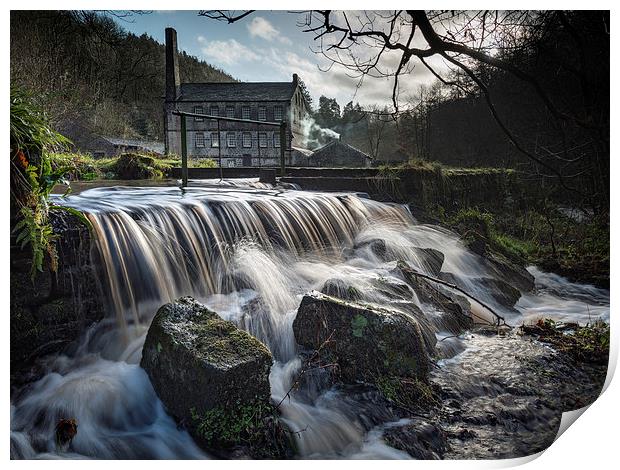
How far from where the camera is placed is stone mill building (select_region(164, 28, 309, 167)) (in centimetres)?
263

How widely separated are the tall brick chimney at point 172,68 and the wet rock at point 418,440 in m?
2.18

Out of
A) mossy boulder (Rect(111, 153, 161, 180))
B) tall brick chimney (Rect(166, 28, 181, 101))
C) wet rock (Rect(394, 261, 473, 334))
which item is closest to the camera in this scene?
→ tall brick chimney (Rect(166, 28, 181, 101))

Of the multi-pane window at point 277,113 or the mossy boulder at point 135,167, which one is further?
the mossy boulder at point 135,167

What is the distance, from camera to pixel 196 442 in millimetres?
1848

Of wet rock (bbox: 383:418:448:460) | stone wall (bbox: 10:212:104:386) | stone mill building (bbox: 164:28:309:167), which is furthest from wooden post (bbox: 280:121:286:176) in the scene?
wet rock (bbox: 383:418:448:460)

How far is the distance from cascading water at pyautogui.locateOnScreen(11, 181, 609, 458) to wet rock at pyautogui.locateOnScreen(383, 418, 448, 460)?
0.14 feet

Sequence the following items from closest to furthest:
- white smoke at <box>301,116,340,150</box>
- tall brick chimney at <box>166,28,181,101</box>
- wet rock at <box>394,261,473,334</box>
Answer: tall brick chimney at <box>166,28,181,101</box> < wet rock at <box>394,261,473,334</box> < white smoke at <box>301,116,340,150</box>

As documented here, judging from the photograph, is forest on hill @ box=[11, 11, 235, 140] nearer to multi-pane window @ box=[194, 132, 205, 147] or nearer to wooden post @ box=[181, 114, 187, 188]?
wooden post @ box=[181, 114, 187, 188]

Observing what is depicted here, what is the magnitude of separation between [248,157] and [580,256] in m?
2.41

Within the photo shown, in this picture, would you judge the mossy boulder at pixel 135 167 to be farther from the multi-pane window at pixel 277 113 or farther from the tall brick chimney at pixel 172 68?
the multi-pane window at pixel 277 113

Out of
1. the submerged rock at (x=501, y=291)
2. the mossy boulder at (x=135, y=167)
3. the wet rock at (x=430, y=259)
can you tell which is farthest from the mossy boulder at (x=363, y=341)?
the mossy boulder at (x=135, y=167)

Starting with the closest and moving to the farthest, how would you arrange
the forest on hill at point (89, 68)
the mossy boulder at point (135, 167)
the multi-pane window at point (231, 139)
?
1. the forest on hill at point (89, 68)
2. the multi-pane window at point (231, 139)
3. the mossy boulder at point (135, 167)

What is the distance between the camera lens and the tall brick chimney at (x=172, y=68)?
2.37 metres
